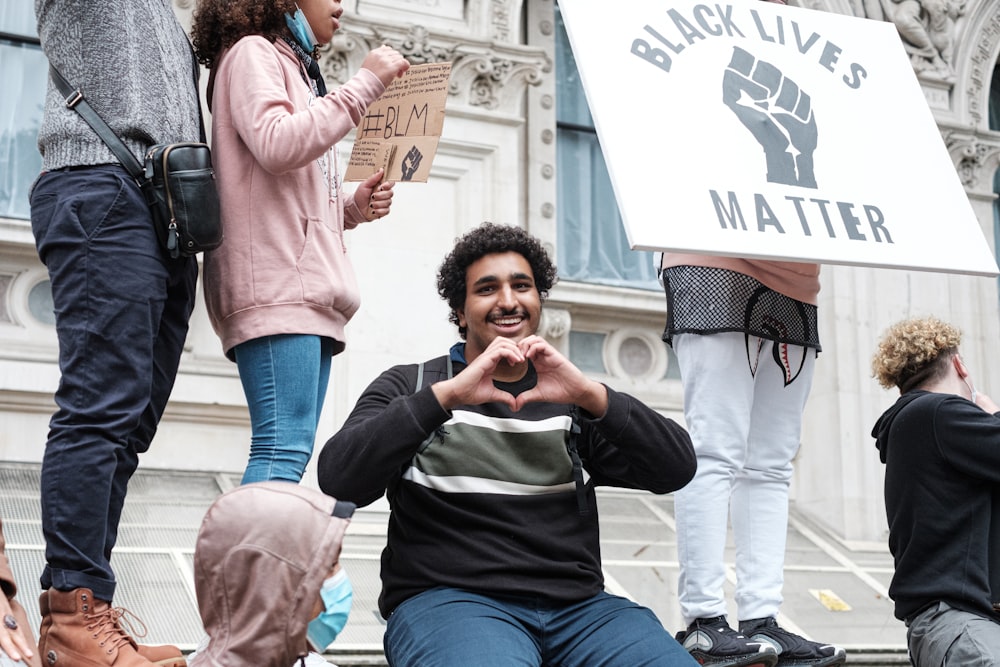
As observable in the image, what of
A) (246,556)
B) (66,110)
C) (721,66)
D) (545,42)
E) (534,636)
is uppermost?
(545,42)

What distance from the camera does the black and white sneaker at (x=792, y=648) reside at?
3.82 m

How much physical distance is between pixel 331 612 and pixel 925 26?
25.2 feet

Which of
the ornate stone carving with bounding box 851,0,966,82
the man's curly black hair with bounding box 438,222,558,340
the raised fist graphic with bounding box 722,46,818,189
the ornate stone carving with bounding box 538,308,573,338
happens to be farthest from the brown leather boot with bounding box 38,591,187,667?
the ornate stone carving with bounding box 851,0,966,82

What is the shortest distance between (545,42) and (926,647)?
509 centimetres

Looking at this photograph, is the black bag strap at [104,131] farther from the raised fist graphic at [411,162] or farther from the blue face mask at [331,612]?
the blue face mask at [331,612]

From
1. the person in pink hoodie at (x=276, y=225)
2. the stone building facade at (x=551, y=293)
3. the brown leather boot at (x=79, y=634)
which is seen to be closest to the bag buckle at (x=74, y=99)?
the person in pink hoodie at (x=276, y=225)

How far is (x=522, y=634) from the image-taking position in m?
3.11

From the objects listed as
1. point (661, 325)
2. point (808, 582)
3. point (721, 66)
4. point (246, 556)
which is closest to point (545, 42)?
point (661, 325)

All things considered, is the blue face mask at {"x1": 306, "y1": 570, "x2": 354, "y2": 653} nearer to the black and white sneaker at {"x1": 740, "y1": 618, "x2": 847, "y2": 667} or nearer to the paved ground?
the black and white sneaker at {"x1": 740, "y1": 618, "x2": 847, "y2": 667}

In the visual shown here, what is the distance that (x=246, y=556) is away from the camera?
2.14 m

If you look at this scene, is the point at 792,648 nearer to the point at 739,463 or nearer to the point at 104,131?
the point at 739,463

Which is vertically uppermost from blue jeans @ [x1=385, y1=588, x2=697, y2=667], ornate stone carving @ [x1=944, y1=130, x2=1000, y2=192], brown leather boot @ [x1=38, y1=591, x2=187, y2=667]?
ornate stone carving @ [x1=944, y1=130, x2=1000, y2=192]

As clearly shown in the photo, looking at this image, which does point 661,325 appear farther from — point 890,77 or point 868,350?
point 890,77

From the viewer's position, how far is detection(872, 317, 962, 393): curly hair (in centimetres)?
443
